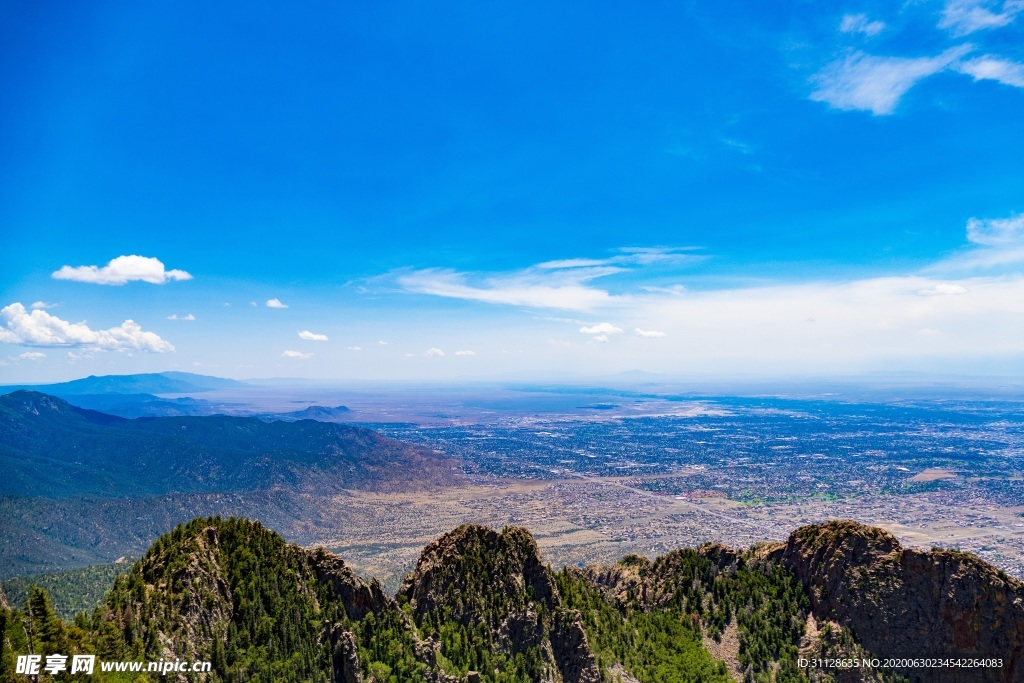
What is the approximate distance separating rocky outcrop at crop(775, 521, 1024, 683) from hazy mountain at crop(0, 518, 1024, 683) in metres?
0.11

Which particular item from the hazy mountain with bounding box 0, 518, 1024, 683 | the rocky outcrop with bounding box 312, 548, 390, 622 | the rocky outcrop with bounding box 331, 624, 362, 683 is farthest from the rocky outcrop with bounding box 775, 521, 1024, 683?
the rocky outcrop with bounding box 331, 624, 362, 683

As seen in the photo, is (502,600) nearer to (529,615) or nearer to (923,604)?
(529,615)

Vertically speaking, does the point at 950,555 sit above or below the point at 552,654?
above

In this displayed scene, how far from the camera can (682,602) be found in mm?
60281

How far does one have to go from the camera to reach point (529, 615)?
4894cm

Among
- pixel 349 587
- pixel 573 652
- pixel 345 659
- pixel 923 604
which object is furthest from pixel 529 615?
pixel 923 604

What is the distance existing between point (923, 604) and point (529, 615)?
32690 millimetres

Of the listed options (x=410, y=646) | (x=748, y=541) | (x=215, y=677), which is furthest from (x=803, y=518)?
(x=215, y=677)

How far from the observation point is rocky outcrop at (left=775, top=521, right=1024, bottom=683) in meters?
45.6

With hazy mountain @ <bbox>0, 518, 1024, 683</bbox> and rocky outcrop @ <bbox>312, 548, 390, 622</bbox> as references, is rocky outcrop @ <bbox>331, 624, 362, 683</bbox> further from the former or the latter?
rocky outcrop @ <bbox>312, 548, 390, 622</bbox>

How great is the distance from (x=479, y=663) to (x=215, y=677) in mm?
19243

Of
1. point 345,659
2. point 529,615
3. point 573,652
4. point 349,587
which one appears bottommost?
point 573,652

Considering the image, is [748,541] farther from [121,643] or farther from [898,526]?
[121,643]

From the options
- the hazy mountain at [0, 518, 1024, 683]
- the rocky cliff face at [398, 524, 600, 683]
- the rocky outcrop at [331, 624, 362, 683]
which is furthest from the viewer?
the rocky cliff face at [398, 524, 600, 683]
